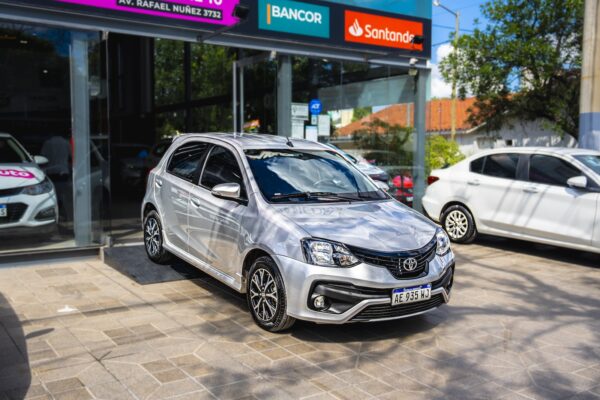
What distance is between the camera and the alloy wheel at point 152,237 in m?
7.21

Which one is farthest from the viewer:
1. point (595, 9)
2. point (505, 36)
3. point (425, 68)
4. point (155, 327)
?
point (505, 36)

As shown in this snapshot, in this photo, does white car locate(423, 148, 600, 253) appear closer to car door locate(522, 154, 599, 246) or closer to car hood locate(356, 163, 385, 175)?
car door locate(522, 154, 599, 246)

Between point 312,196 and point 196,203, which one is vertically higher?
point 312,196

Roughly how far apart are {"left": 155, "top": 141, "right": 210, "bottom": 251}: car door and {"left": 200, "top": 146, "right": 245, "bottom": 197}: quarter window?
0.17 m

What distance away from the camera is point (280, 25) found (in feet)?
33.2

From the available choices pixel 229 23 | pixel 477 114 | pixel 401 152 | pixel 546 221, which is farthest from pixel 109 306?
pixel 477 114

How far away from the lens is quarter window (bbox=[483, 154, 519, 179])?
9.08 metres

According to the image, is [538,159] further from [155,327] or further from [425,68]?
[155,327]

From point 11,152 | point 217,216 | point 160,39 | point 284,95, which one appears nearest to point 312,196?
point 217,216

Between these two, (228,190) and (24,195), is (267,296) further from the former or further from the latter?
(24,195)

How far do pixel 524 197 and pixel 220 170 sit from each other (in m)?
4.93

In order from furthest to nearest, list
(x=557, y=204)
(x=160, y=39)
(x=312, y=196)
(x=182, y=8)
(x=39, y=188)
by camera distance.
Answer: (x=160, y=39) → (x=182, y=8) → (x=557, y=204) → (x=39, y=188) → (x=312, y=196)

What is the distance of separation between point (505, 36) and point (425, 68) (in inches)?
638

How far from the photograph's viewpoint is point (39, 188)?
8.10 m
